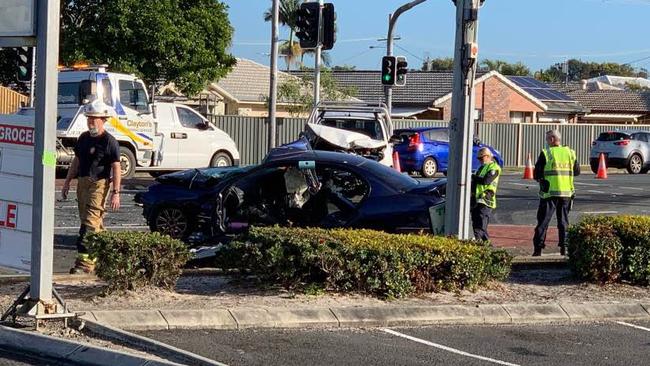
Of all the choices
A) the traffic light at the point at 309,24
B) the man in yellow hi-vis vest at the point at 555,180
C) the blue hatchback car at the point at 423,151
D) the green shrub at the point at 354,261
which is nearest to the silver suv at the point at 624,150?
the blue hatchback car at the point at 423,151

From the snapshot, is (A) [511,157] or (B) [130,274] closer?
(B) [130,274]

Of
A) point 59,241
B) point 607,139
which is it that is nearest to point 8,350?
point 59,241

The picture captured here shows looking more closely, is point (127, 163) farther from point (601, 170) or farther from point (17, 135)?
point (17, 135)

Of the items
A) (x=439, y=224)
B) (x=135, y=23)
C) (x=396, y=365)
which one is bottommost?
(x=396, y=365)

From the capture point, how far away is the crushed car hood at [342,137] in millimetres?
19672

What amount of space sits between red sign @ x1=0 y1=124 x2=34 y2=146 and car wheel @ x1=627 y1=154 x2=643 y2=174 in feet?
97.7

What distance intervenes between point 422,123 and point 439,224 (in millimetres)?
28414

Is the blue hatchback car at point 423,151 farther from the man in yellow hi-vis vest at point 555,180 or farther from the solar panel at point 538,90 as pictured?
the solar panel at point 538,90

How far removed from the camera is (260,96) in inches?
1996

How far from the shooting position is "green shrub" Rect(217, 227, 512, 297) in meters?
9.45

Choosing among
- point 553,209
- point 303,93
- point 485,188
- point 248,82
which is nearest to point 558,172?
point 553,209

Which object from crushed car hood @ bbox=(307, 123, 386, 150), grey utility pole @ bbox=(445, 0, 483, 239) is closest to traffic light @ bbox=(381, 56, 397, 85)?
crushed car hood @ bbox=(307, 123, 386, 150)

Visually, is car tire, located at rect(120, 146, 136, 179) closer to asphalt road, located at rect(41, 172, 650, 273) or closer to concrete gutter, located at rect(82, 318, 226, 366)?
asphalt road, located at rect(41, 172, 650, 273)

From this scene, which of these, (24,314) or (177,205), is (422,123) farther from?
(24,314)
